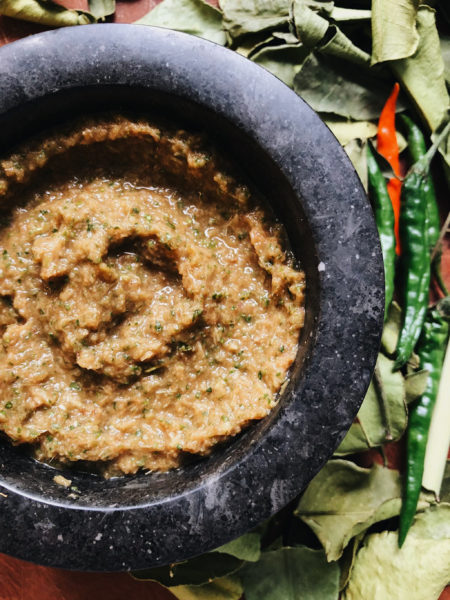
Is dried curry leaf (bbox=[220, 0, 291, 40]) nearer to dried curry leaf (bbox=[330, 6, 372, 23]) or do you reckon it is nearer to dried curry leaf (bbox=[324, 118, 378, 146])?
dried curry leaf (bbox=[330, 6, 372, 23])

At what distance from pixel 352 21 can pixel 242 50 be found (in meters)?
0.34

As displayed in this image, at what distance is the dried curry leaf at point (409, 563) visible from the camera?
1855 mm

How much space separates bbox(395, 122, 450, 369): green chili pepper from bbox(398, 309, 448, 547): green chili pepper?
56mm

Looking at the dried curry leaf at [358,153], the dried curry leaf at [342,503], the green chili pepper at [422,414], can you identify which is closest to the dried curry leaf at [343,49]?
the dried curry leaf at [358,153]

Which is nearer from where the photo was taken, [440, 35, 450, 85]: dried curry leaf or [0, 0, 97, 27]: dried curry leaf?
[0, 0, 97, 27]: dried curry leaf

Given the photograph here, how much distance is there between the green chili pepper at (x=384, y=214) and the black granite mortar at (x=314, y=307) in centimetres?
53

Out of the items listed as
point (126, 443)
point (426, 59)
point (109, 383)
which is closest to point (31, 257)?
point (109, 383)

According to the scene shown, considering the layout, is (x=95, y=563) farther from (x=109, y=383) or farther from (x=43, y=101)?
(x=43, y=101)

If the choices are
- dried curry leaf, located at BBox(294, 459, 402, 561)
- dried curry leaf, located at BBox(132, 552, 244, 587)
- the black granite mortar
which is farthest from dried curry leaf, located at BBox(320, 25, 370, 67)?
dried curry leaf, located at BBox(132, 552, 244, 587)

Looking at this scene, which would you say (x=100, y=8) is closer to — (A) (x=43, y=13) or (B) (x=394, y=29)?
(A) (x=43, y=13)

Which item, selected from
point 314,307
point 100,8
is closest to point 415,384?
point 314,307

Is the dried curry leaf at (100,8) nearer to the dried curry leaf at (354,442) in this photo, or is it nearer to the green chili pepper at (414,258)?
the green chili pepper at (414,258)

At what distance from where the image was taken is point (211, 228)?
157 centimetres

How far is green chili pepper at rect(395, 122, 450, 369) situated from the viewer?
191 cm
